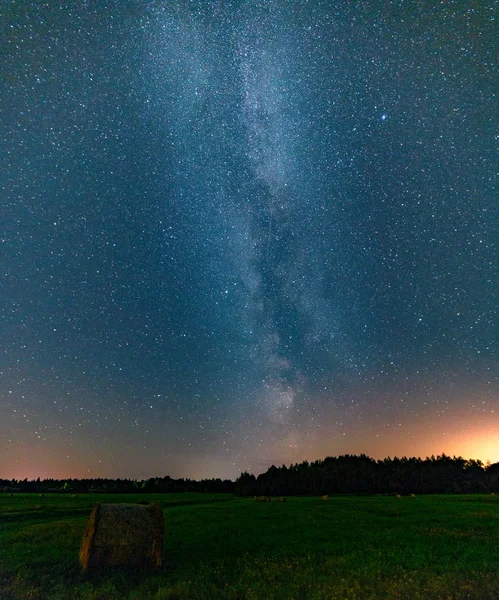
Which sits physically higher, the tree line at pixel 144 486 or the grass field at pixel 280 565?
the tree line at pixel 144 486

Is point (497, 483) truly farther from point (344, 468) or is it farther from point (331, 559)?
Result: point (331, 559)

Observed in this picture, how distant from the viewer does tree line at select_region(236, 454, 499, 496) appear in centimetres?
10025

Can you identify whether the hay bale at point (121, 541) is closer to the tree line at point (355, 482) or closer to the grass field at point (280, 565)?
the grass field at point (280, 565)

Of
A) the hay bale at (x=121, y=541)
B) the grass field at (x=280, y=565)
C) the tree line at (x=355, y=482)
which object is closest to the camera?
the grass field at (x=280, y=565)

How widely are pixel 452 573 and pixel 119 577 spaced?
1005 cm

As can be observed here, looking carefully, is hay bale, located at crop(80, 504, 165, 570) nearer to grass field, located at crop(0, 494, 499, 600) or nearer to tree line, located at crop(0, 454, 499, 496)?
grass field, located at crop(0, 494, 499, 600)

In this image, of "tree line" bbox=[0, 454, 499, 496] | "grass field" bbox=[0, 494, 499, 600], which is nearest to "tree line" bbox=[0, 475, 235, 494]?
"tree line" bbox=[0, 454, 499, 496]

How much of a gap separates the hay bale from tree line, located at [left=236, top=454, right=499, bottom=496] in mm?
82629

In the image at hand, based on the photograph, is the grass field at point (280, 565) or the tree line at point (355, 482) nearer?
the grass field at point (280, 565)

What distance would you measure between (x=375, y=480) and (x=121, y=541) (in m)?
104

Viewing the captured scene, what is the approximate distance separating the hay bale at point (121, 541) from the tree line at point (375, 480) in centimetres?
8263

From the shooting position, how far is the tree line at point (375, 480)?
10025 cm

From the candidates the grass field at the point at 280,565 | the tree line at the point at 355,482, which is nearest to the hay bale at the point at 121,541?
the grass field at the point at 280,565

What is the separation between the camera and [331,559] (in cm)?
1520
